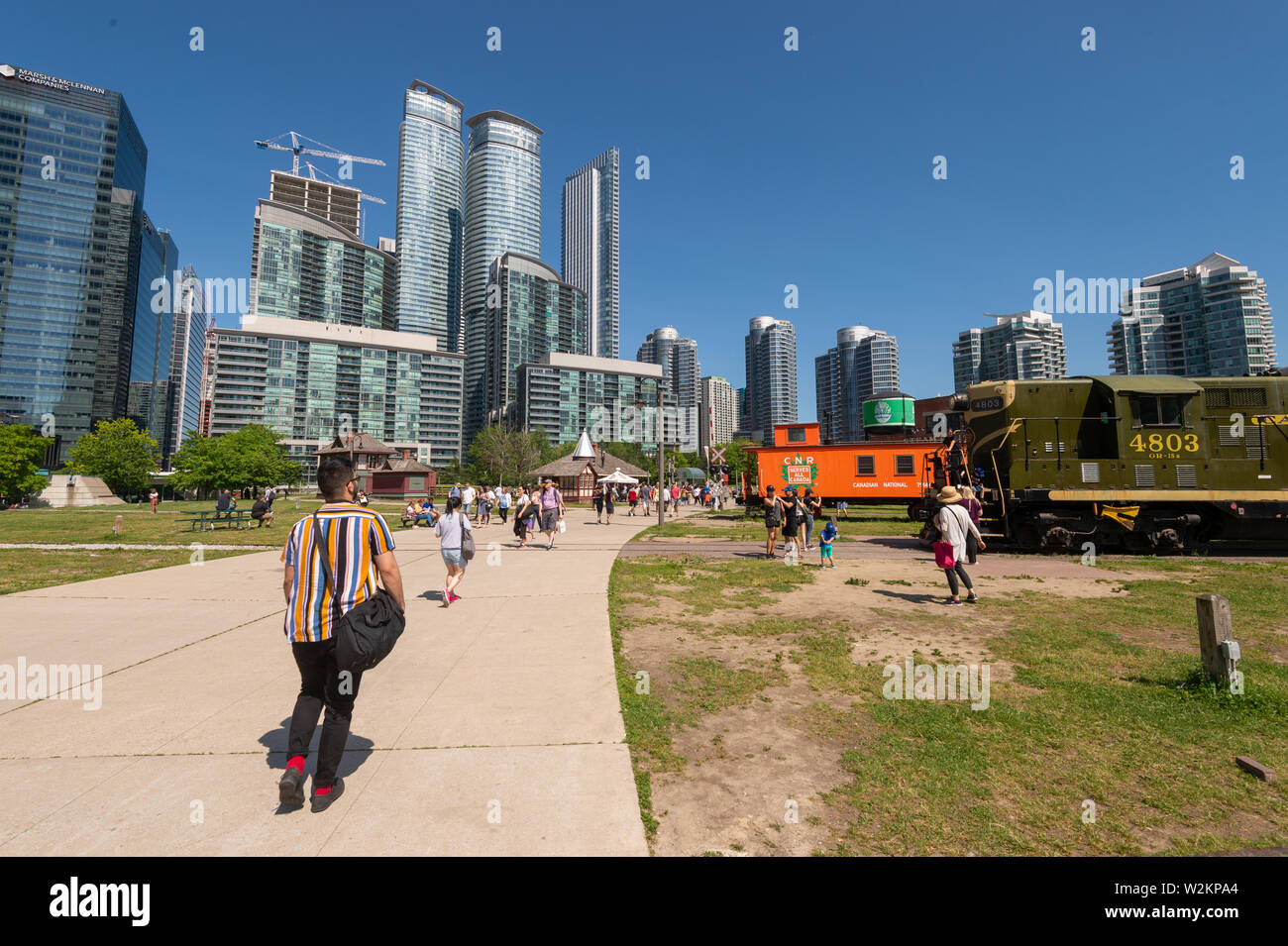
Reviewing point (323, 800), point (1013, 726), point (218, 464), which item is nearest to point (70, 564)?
point (323, 800)

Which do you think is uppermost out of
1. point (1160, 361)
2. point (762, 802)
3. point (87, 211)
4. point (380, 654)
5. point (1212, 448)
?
point (87, 211)

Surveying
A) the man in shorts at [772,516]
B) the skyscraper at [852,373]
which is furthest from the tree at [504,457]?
the skyscraper at [852,373]

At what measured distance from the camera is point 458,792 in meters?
3.34

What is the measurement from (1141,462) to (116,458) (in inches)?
3175

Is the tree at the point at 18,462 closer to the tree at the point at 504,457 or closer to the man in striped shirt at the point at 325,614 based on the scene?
the tree at the point at 504,457

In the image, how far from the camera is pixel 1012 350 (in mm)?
135000

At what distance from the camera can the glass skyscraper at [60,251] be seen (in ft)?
365

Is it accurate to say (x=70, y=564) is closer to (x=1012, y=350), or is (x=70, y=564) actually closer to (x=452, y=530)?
(x=452, y=530)

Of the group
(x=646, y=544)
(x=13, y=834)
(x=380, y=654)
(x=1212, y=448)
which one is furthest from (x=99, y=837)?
(x=1212, y=448)

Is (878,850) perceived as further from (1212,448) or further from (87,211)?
(87,211)

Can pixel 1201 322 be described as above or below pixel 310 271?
below

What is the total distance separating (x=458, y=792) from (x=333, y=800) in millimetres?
722

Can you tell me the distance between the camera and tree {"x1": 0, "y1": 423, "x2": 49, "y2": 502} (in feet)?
135

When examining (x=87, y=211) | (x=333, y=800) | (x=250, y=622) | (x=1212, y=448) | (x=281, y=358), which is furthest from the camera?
(x=281, y=358)
